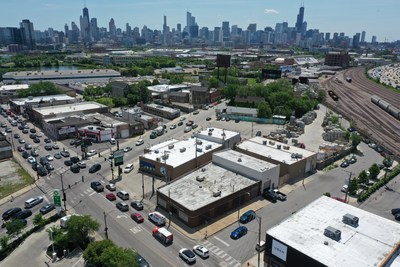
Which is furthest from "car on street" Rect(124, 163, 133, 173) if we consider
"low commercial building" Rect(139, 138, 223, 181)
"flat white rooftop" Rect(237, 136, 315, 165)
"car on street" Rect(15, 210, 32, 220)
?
"flat white rooftop" Rect(237, 136, 315, 165)

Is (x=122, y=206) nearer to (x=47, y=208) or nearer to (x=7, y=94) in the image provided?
(x=47, y=208)

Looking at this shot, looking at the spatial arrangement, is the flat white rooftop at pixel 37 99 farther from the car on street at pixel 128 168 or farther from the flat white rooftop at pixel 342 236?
the flat white rooftop at pixel 342 236

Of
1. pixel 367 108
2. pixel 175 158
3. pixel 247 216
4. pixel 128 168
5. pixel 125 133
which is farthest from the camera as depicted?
pixel 367 108

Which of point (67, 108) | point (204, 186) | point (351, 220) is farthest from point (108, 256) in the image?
point (67, 108)

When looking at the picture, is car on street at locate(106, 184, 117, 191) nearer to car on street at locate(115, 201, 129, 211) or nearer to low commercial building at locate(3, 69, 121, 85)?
car on street at locate(115, 201, 129, 211)

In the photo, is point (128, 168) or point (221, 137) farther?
point (221, 137)

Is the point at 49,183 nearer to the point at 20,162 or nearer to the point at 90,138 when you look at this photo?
the point at 20,162
